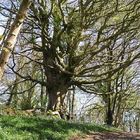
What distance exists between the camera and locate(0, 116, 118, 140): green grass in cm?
1215

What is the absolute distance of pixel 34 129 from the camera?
13.5 metres

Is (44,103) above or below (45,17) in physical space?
below

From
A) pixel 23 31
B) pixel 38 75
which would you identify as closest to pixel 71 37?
pixel 23 31

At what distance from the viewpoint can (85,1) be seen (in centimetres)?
2019

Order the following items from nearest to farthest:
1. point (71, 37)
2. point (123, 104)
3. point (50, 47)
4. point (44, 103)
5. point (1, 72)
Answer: point (1, 72) → point (71, 37) → point (50, 47) → point (44, 103) → point (123, 104)

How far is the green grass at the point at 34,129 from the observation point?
12148mm

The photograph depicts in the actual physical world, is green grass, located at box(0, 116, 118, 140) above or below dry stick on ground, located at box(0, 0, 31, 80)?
below

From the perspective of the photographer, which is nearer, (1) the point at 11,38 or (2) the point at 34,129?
(1) the point at 11,38

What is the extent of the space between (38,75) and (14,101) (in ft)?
13.2

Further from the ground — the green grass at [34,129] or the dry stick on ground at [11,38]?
the dry stick on ground at [11,38]

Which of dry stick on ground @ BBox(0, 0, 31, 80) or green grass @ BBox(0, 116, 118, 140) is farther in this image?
green grass @ BBox(0, 116, 118, 140)

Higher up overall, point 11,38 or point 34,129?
point 11,38

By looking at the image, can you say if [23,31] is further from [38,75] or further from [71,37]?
[38,75]

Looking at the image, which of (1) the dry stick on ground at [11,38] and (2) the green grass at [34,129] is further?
(2) the green grass at [34,129]
